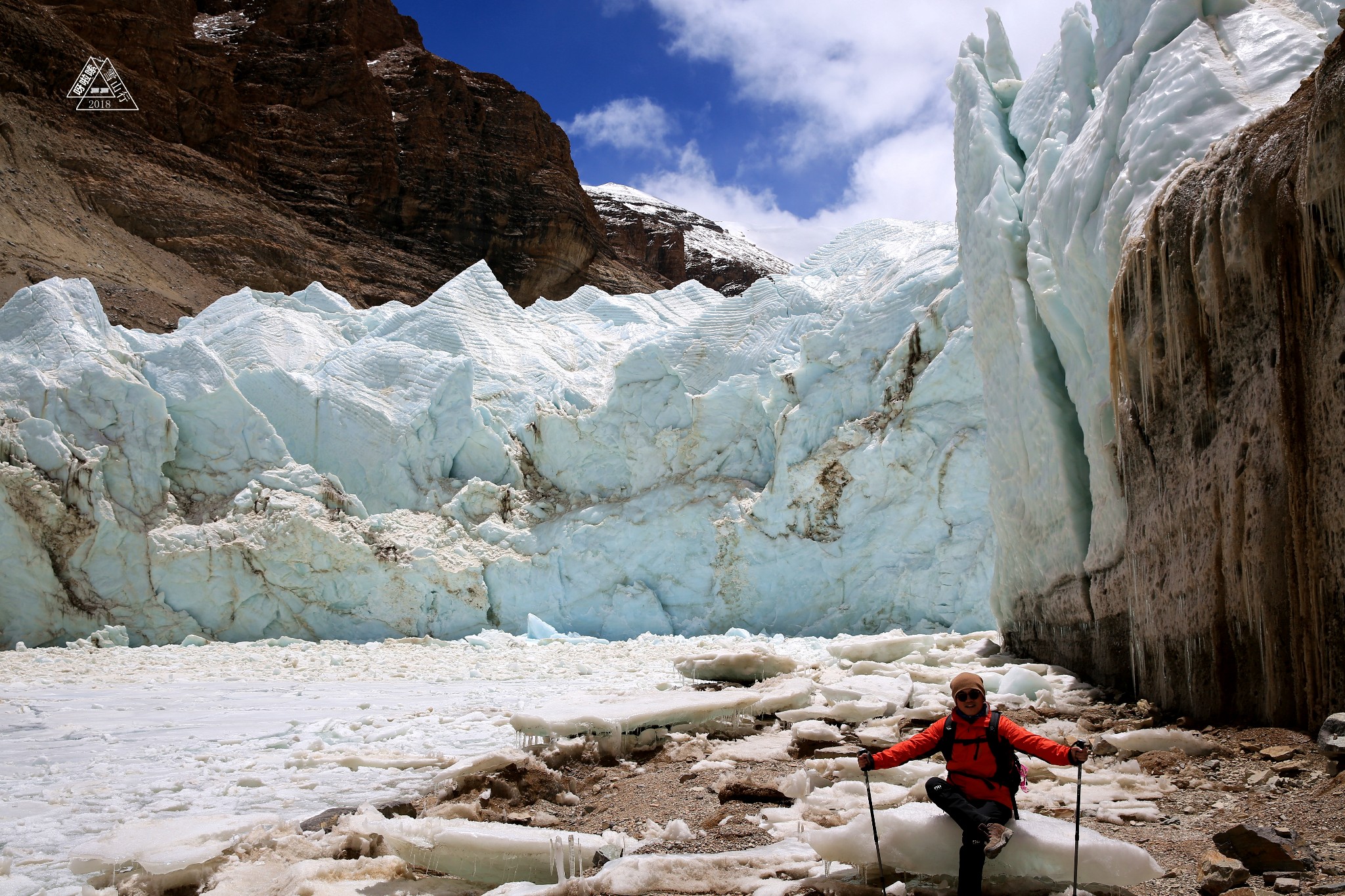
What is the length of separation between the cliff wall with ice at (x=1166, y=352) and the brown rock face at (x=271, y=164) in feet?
81.3

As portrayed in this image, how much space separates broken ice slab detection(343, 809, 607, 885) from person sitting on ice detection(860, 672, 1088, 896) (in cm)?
97

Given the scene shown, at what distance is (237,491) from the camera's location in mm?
11391

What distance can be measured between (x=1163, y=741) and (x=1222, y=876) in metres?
1.33

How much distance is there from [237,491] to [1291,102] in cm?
1130

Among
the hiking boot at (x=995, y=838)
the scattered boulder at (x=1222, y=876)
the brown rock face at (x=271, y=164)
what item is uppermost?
the brown rock face at (x=271, y=164)

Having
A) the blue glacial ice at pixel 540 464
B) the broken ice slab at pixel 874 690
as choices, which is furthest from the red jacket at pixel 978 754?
the blue glacial ice at pixel 540 464

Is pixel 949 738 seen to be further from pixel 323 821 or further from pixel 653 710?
pixel 653 710

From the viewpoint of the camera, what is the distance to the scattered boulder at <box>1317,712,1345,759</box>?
2.47m

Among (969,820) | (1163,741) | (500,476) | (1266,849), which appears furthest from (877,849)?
(500,476)

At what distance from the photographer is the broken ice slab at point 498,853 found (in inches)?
102

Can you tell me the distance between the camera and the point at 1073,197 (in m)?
5.05

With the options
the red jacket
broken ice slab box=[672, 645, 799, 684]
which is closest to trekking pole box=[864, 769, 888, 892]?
the red jacket

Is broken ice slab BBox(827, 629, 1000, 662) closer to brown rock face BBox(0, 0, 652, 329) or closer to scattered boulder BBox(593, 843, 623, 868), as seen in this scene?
scattered boulder BBox(593, 843, 623, 868)

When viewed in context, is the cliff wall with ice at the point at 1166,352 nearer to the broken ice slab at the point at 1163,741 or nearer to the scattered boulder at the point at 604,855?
the broken ice slab at the point at 1163,741
